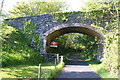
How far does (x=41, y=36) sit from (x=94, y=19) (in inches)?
162

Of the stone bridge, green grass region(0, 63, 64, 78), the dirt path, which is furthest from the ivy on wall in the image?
green grass region(0, 63, 64, 78)

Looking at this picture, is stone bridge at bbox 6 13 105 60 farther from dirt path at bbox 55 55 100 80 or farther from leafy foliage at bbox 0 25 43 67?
dirt path at bbox 55 55 100 80

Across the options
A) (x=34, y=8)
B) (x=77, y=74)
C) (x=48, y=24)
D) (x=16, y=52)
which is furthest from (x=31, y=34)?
(x=34, y=8)

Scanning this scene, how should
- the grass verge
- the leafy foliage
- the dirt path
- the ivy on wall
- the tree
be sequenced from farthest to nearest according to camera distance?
the tree
the ivy on wall
the leafy foliage
the dirt path
the grass verge

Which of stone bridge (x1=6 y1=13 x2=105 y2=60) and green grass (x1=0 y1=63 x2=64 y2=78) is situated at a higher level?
stone bridge (x1=6 y1=13 x2=105 y2=60)

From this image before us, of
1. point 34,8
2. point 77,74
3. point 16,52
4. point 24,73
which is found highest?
point 34,8

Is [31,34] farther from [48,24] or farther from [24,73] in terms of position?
[24,73]

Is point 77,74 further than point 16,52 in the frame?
No

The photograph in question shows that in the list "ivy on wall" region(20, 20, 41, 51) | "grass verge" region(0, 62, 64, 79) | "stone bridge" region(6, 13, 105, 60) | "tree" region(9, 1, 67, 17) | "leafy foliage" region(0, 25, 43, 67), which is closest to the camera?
"grass verge" region(0, 62, 64, 79)

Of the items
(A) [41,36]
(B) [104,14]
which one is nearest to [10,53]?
(A) [41,36]

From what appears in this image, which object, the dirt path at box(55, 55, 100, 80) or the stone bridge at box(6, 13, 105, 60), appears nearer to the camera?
the dirt path at box(55, 55, 100, 80)

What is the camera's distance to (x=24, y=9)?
2331cm

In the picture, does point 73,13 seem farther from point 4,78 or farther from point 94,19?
point 4,78

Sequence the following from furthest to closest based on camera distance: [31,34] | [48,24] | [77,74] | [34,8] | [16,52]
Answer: [34,8], [31,34], [48,24], [16,52], [77,74]
